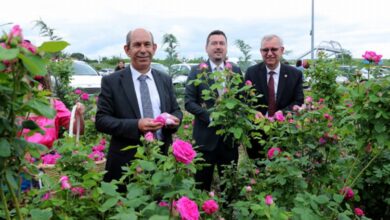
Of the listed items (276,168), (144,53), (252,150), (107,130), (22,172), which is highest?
(144,53)

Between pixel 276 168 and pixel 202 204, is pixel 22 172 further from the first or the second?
pixel 276 168

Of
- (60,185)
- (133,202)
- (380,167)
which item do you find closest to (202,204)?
(133,202)

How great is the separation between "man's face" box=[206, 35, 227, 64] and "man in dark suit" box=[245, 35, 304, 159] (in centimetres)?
29

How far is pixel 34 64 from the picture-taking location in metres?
0.96

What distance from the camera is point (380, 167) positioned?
2838mm

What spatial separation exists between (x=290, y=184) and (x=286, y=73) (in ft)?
4.87

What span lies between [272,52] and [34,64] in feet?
9.31

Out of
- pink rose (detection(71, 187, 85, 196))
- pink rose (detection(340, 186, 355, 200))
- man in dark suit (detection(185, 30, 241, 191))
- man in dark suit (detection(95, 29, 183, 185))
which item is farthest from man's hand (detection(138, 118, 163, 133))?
pink rose (detection(340, 186, 355, 200))

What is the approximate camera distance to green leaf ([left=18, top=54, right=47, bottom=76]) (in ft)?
3.15

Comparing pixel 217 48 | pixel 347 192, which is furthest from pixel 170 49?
pixel 347 192

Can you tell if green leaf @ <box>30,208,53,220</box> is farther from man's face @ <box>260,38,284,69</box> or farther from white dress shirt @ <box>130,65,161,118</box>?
man's face @ <box>260,38,284,69</box>

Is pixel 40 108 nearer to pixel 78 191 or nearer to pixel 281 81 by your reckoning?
pixel 78 191

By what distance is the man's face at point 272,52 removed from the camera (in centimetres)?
353

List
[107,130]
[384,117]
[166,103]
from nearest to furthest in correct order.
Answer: [384,117] < [107,130] < [166,103]
